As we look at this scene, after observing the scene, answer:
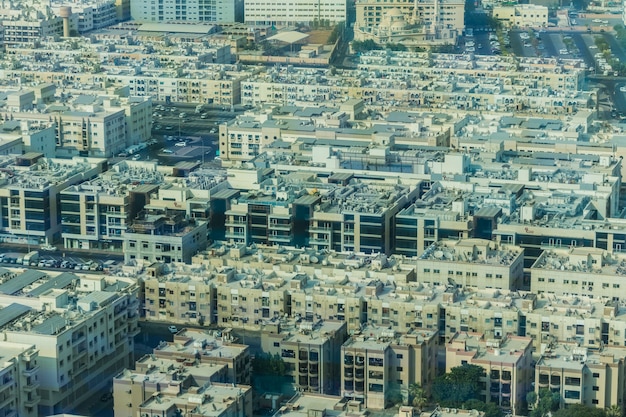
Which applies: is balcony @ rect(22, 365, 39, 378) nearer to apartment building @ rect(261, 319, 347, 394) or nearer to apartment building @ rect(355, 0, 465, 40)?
apartment building @ rect(261, 319, 347, 394)

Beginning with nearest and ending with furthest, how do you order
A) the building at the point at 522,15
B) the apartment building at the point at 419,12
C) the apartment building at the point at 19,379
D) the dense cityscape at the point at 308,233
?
1. the apartment building at the point at 19,379
2. the dense cityscape at the point at 308,233
3. the apartment building at the point at 419,12
4. the building at the point at 522,15

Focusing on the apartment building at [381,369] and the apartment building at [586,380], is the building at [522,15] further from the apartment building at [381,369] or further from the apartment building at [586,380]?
the apartment building at [586,380]

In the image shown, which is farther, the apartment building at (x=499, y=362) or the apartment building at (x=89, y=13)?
the apartment building at (x=89, y=13)

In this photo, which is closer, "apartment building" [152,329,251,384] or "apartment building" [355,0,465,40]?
"apartment building" [152,329,251,384]

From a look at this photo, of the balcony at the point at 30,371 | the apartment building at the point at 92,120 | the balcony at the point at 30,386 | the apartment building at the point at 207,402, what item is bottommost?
the balcony at the point at 30,386

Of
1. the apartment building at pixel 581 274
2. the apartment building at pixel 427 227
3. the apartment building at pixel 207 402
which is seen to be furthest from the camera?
the apartment building at pixel 427 227

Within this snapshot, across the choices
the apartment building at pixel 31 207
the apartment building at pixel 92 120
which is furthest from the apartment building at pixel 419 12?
Answer: the apartment building at pixel 31 207

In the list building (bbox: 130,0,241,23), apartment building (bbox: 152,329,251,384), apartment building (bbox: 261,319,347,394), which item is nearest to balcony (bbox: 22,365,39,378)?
apartment building (bbox: 152,329,251,384)
